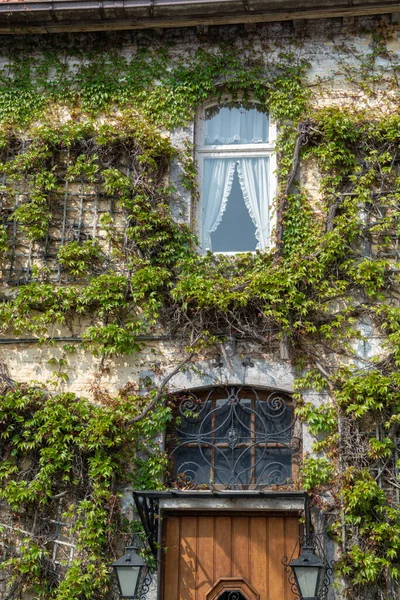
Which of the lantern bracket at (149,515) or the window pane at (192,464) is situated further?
the window pane at (192,464)

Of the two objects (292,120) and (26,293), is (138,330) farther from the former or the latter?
(292,120)

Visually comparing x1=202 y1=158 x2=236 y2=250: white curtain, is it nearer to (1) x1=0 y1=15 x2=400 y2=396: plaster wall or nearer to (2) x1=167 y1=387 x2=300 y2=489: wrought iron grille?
(1) x1=0 y1=15 x2=400 y2=396: plaster wall

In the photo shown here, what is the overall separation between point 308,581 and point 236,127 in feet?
17.2

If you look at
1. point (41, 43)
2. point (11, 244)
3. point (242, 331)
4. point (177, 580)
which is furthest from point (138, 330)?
point (41, 43)

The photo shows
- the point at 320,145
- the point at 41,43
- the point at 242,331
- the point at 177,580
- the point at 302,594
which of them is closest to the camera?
the point at 302,594

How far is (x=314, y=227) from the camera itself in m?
Result: 9.10

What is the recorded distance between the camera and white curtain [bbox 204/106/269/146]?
9.96 meters

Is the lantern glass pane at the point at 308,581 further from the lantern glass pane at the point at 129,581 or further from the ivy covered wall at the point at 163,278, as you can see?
the lantern glass pane at the point at 129,581

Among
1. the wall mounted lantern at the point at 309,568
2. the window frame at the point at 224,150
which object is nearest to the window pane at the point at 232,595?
the wall mounted lantern at the point at 309,568

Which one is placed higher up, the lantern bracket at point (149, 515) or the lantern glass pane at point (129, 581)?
the lantern bracket at point (149, 515)

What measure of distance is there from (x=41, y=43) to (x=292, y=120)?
3.20 meters

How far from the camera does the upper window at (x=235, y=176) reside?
957 centimetres

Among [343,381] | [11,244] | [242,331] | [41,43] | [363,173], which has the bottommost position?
[343,381]

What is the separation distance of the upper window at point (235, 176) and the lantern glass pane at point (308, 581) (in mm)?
3561
